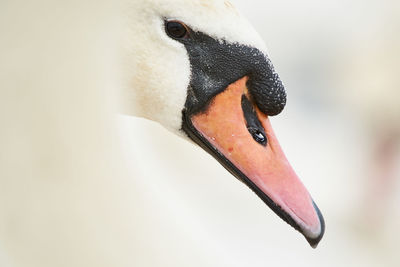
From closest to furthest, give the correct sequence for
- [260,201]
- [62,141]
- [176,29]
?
[62,141]
[176,29]
[260,201]

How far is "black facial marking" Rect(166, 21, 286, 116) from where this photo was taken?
1.06 meters

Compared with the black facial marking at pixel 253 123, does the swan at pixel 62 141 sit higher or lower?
higher

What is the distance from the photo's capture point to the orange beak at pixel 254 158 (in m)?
1.02

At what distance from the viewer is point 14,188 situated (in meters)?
0.70

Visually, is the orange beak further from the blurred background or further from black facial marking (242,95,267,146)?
the blurred background

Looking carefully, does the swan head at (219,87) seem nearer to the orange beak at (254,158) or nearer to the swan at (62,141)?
the orange beak at (254,158)

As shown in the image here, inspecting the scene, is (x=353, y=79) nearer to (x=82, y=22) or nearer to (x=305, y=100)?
(x=305, y=100)

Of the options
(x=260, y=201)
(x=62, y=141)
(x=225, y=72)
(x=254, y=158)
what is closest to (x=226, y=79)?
(x=225, y=72)

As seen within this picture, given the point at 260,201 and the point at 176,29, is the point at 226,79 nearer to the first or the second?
the point at 176,29

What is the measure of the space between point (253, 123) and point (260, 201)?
1961 mm

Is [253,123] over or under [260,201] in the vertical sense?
over

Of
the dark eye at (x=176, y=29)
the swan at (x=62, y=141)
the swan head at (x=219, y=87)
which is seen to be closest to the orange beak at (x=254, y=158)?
the swan head at (x=219, y=87)

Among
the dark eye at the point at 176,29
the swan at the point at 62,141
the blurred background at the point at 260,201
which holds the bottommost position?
the blurred background at the point at 260,201

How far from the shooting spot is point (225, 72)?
3.51 feet
